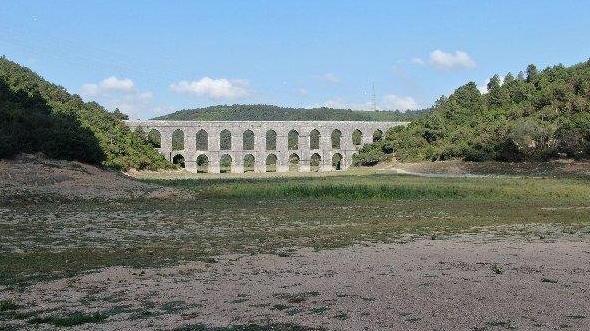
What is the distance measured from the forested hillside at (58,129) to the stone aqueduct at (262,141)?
8.40 m

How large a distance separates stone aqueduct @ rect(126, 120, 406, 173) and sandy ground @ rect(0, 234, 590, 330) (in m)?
90.1

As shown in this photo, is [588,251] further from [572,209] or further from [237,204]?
[237,204]

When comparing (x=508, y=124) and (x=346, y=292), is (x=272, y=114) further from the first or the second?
(x=346, y=292)

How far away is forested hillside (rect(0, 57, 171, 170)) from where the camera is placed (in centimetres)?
4481

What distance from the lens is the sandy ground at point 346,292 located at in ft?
26.9

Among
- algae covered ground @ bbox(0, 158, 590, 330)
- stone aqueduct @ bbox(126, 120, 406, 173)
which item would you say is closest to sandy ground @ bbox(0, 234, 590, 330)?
algae covered ground @ bbox(0, 158, 590, 330)

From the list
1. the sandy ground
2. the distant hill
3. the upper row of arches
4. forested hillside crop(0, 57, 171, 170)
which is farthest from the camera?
the distant hill

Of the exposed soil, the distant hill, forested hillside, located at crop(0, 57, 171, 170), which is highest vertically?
the distant hill

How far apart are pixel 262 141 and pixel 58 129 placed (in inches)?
2324

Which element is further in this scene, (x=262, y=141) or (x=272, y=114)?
(x=272, y=114)

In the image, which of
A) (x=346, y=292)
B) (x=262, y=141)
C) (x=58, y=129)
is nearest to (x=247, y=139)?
(x=262, y=141)

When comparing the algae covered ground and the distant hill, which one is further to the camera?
the distant hill

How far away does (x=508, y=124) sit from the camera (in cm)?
7412

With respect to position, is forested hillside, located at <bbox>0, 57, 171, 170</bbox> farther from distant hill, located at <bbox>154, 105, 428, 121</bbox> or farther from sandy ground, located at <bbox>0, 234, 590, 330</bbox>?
distant hill, located at <bbox>154, 105, 428, 121</bbox>
